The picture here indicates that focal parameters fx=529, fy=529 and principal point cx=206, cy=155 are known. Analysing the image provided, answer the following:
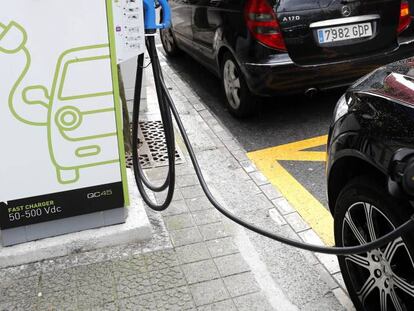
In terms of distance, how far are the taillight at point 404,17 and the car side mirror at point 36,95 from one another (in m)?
3.48

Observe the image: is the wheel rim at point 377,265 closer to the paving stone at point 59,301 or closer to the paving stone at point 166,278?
the paving stone at point 166,278

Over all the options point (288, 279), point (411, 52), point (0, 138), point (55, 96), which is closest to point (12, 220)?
point (0, 138)

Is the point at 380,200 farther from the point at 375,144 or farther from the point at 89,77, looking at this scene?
the point at 89,77

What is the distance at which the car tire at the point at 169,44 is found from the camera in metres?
7.72

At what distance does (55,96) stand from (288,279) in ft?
5.40

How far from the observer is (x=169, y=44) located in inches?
312

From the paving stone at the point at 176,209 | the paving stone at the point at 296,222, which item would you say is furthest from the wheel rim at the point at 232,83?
the paving stone at the point at 296,222

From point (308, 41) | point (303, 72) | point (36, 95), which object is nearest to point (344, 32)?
point (308, 41)

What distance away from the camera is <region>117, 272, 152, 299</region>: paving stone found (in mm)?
2893

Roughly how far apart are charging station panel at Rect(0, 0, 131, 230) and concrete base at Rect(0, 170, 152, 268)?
0.15m

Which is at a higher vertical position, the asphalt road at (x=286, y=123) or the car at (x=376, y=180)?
the car at (x=376, y=180)

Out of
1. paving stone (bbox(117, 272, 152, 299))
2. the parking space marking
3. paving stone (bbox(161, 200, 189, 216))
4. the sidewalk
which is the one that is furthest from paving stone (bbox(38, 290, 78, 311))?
the parking space marking

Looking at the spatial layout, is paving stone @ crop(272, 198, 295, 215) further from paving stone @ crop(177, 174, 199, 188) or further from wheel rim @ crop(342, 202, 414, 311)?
wheel rim @ crop(342, 202, 414, 311)

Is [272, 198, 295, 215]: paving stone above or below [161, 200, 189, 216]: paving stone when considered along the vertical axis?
below
